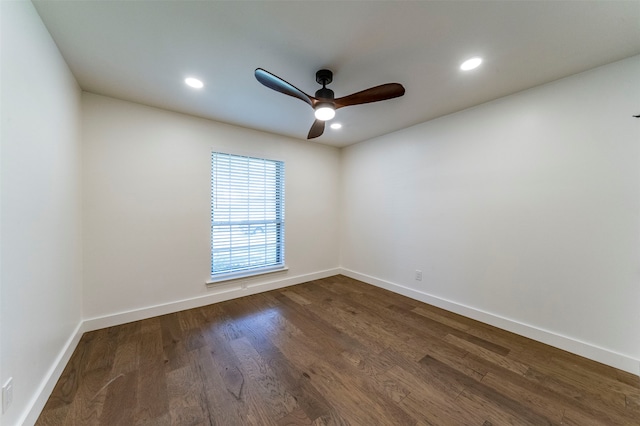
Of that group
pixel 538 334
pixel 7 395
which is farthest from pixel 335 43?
pixel 538 334

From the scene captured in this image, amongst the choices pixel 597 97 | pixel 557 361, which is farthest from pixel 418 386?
pixel 597 97

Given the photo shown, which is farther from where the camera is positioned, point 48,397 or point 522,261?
point 522,261

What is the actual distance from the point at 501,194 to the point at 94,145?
14.4 feet

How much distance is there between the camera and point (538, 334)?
227 cm

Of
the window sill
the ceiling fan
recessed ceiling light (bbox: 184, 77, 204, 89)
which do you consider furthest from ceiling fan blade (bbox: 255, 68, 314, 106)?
the window sill

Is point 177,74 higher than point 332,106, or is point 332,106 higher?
point 177,74

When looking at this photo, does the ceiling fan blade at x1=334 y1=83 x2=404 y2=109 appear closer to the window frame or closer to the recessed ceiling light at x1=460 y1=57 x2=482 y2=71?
the recessed ceiling light at x1=460 y1=57 x2=482 y2=71

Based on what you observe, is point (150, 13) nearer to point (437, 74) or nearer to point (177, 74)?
point (177, 74)

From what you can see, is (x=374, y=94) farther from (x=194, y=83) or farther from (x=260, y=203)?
(x=260, y=203)

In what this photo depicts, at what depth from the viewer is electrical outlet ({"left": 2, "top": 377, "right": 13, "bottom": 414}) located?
1.12 meters

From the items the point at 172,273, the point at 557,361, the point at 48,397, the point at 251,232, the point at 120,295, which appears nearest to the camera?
the point at 48,397

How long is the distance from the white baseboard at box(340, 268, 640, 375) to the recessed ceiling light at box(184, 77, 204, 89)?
3.58 m

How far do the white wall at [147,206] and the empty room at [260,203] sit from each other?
22 millimetres

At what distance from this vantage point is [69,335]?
6.68ft
